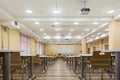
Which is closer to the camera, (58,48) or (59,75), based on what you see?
(59,75)

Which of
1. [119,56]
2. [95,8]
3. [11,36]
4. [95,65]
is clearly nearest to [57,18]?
[95,8]

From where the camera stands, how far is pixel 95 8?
8.61 meters

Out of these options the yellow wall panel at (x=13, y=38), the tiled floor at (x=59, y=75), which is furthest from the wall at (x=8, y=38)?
the tiled floor at (x=59, y=75)

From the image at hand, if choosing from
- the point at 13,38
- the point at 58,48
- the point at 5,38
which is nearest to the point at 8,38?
the point at 5,38

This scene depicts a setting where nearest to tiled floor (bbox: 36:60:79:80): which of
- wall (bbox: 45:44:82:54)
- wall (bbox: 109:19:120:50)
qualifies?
wall (bbox: 109:19:120:50)

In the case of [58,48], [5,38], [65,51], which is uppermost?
[5,38]

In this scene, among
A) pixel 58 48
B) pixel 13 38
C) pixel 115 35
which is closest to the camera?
pixel 115 35

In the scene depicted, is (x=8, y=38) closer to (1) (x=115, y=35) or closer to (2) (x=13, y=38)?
(2) (x=13, y=38)

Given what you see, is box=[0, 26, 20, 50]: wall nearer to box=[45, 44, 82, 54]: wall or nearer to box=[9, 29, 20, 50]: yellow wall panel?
box=[9, 29, 20, 50]: yellow wall panel

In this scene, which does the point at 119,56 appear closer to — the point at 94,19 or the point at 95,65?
the point at 95,65

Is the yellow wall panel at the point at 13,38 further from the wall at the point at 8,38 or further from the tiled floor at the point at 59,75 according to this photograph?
the tiled floor at the point at 59,75

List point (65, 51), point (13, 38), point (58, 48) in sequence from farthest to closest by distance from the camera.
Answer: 1. point (58, 48)
2. point (65, 51)
3. point (13, 38)

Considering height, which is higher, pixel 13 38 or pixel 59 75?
pixel 13 38

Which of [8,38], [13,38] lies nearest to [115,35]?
[8,38]
